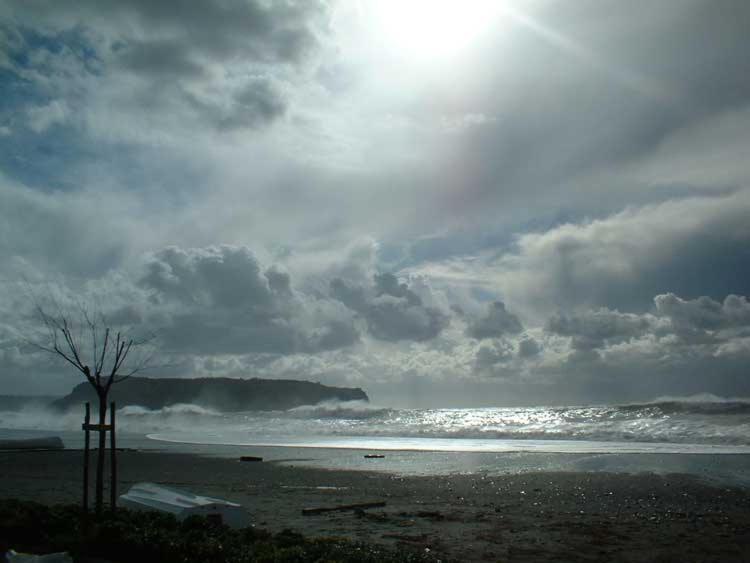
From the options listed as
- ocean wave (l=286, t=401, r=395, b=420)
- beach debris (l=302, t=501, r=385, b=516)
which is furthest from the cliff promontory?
beach debris (l=302, t=501, r=385, b=516)

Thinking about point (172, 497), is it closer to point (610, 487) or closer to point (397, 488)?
point (397, 488)

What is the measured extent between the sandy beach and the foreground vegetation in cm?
149

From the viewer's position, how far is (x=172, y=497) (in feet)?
36.7

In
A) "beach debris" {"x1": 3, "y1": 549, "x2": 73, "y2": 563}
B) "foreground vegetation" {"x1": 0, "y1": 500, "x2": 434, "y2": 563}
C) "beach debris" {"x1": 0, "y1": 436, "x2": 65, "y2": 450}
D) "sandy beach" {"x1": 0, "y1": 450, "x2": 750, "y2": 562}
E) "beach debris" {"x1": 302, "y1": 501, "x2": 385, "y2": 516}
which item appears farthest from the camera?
"beach debris" {"x1": 0, "y1": 436, "x2": 65, "y2": 450}

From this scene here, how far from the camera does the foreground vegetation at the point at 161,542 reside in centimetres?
789

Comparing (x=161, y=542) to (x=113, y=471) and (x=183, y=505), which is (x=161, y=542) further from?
(x=113, y=471)

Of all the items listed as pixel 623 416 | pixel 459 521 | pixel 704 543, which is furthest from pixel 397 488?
pixel 623 416

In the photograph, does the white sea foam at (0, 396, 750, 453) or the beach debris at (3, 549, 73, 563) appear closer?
the beach debris at (3, 549, 73, 563)

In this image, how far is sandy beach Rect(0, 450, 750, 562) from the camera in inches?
374

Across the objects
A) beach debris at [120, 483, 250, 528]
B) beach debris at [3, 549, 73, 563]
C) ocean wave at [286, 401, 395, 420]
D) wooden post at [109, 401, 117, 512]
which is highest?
wooden post at [109, 401, 117, 512]

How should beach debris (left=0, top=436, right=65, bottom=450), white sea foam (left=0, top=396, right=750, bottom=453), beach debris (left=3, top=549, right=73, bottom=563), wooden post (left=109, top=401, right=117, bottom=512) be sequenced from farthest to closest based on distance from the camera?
white sea foam (left=0, top=396, right=750, bottom=453), beach debris (left=0, top=436, right=65, bottom=450), wooden post (left=109, top=401, right=117, bottom=512), beach debris (left=3, top=549, right=73, bottom=563)

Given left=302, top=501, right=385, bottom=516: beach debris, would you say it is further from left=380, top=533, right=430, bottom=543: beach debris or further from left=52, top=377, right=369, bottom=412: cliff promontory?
left=52, top=377, right=369, bottom=412: cliff promontory

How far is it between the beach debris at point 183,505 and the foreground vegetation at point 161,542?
1.10 ft

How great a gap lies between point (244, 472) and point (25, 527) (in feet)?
37.1
